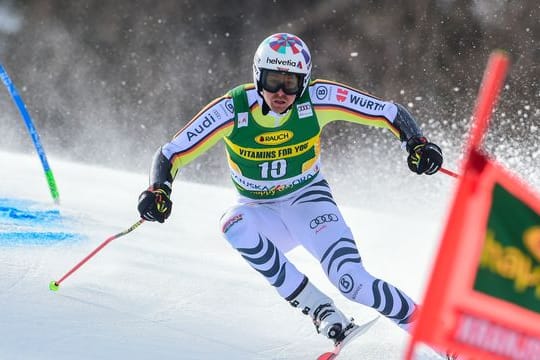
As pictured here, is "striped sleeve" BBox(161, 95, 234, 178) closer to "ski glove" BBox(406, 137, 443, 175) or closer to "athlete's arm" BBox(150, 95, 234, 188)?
"athlete's arm" BBox(150, 95, 234, 188)

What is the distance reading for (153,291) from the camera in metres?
4.68

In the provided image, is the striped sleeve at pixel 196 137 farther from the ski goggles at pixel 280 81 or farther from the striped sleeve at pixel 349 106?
the striped sleeve at pixel 349 106

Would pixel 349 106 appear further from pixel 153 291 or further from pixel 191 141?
pixel 153 291

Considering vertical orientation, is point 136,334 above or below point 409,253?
below

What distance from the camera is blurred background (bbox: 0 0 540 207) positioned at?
1028 centimetres

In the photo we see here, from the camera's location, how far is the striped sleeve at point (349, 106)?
4.18 meters

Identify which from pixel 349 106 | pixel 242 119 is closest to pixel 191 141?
pixel 242 119

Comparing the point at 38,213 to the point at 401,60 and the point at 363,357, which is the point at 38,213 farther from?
the point at 401,60

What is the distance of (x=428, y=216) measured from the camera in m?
10.3

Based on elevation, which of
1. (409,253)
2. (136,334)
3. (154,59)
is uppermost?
(154,59)

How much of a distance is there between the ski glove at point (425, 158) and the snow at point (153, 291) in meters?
0.95

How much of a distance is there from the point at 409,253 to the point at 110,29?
31.4ft

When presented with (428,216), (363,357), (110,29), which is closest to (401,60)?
(428,216)

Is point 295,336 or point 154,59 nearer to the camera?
point 295,336
